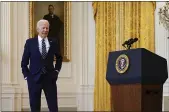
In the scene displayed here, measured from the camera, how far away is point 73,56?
9797mm

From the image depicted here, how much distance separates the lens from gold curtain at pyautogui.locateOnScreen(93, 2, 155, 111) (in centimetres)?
933

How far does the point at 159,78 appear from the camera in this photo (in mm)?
4766

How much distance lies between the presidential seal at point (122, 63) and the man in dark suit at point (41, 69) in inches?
31.7

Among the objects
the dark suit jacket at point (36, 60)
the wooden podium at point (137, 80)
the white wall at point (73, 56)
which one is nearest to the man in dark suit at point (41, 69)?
the dark suit jacket at point (36, 60)

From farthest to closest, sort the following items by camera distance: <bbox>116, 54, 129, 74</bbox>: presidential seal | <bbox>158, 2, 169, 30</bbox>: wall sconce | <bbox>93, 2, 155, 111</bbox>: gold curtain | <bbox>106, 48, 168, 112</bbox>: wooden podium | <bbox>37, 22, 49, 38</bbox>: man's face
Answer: <bbox>93, 2, 155, 111</bbox>: gold curtain → <bbox>158, 2, 169, 30</bbox>: wall sconce → <bbox>37, 22, 49, 38</bbox>: man's face → <bbox>116, 54, 129, 74</bbox>: presidential seal → <bbox>106, 48, 168, 112</bbox>: wooden podium

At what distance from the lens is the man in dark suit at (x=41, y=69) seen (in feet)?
16.4

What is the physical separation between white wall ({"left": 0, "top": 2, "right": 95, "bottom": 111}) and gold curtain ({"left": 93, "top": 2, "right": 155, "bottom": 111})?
0.26m

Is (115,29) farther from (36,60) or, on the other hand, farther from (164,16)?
(36,60)

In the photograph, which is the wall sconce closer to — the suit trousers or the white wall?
the white wall

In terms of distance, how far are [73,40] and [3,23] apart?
67.2 inches

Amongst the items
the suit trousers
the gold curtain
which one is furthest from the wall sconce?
the suit trousers

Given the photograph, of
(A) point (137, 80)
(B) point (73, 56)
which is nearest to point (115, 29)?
(B) point (73, 56)

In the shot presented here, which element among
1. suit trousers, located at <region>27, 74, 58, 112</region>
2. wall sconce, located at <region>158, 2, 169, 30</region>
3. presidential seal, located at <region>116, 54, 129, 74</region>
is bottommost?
suit trousers, located at <region>27, 74, 58, 112</region>

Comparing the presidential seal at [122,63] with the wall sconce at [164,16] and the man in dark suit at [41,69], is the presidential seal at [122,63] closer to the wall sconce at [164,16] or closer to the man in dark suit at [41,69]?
the man in dark suit at [41,69]
